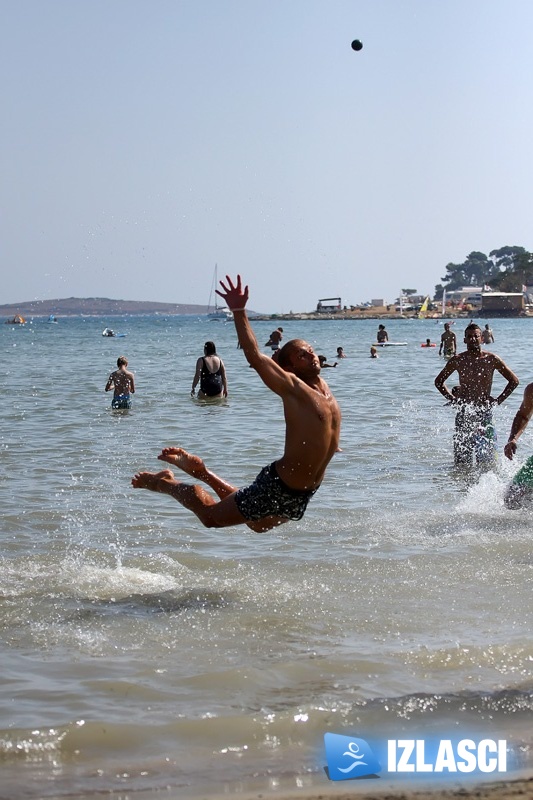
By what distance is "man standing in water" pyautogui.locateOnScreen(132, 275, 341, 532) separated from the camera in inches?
221

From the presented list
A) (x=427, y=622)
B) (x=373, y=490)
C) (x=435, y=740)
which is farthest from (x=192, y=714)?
(x=373, y=490)

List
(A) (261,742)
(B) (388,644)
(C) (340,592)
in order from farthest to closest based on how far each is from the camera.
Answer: (C) (340,592) → (B) (388,644) → (A) (261,742)

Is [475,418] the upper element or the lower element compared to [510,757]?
upper

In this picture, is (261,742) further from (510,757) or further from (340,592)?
(340,592)

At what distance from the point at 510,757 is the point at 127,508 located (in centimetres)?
583

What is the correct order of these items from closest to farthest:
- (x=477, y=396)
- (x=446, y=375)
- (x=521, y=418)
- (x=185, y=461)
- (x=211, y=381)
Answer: (x=185, y=461) < (x=521, y=418) < (x=477, y=396) < (x=446, y=375) < (x=211, y=381)

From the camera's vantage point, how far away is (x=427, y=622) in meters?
5.77

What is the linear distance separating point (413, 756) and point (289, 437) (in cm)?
218

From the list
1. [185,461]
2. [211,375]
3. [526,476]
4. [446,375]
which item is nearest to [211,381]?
[211,375]

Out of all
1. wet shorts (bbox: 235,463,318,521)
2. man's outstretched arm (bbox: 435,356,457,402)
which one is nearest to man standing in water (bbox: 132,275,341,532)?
wet shorts (bbox: 235,463,318,521)

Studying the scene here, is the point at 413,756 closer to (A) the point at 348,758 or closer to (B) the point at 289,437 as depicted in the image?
(A) the point at 348,758

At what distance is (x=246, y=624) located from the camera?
5805mm

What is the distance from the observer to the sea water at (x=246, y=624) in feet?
13.6

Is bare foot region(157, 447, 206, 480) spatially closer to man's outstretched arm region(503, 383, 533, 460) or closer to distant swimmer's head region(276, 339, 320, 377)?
distant swimmer's head region(276, 339, 320, 377)
